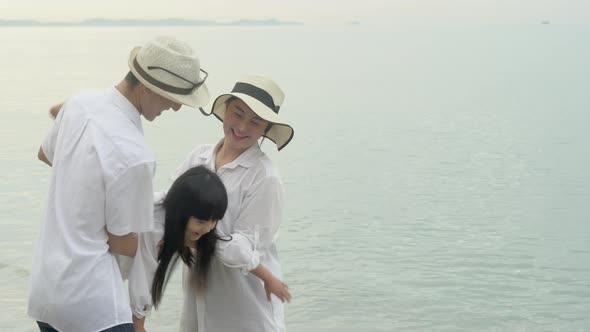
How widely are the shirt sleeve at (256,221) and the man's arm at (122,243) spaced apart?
1.94 ft

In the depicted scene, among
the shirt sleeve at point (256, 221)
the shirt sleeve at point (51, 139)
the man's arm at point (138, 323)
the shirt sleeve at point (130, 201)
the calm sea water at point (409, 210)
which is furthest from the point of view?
the calm sea water at point (409, 210)

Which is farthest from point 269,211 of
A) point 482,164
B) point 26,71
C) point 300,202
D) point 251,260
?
point 26,71

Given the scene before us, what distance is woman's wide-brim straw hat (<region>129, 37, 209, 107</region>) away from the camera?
8.57 ft

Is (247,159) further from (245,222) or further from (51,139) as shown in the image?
(51,139)

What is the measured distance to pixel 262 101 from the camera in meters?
3.32

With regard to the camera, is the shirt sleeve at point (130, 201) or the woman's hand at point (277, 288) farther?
the woman's hand at point (277, 288)

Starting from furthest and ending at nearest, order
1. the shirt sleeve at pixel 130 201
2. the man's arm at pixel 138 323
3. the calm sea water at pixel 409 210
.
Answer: the calm sea water at pixel 409 210, the man's arm at pixel 138 323, the shirt sleeve at pixel 130 201

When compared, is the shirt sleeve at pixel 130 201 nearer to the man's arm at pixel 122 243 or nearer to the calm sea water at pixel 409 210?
the man's arm at pixel 122 243

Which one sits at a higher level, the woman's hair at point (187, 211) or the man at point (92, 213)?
the man at point (92, 213)

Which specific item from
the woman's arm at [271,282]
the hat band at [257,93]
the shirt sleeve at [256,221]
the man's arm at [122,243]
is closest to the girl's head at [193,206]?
the shirt sleeve at [256,221]

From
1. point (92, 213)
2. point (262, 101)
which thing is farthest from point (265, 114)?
point (92, 213)

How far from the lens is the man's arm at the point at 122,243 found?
2.56m

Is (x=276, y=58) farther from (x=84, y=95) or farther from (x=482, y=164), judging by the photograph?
(x=84, y=95)

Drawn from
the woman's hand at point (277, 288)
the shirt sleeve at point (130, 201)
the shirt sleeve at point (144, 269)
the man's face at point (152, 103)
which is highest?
the man's face at point (152, 103)
